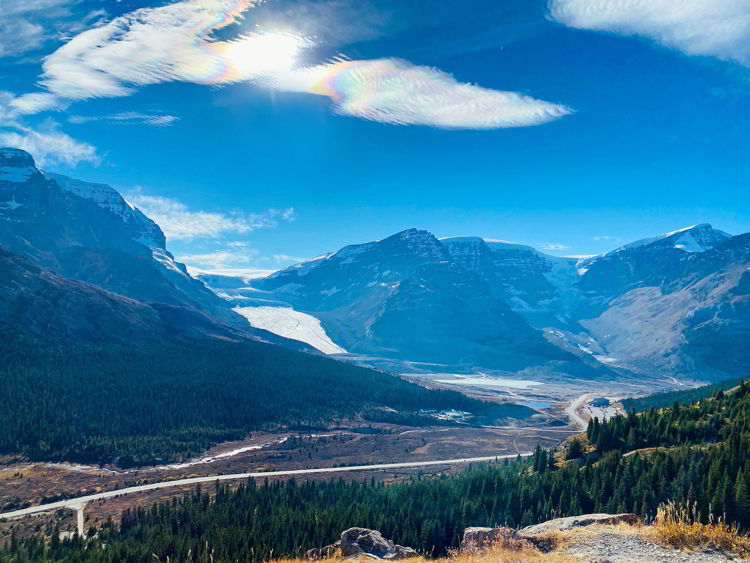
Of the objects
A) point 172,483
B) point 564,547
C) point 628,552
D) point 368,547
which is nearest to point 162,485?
point 172,483

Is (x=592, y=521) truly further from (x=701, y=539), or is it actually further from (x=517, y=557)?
(x=517, y=557)

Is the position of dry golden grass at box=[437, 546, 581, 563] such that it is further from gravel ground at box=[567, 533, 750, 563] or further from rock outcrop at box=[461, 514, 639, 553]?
gravel ground at box=[567, 533, 750, 563]

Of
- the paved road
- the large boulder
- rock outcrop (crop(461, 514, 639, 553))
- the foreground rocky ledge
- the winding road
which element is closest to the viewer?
the foreground rocky ledge

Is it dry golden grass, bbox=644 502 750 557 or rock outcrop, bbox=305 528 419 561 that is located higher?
dry golden grass, bbox=644 502 750 557

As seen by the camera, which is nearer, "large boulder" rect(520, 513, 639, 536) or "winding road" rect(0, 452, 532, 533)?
"large boulder" rect(520, 513, 639, 536)

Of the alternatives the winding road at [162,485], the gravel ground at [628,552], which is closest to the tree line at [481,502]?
the gravel ground at [628,552]

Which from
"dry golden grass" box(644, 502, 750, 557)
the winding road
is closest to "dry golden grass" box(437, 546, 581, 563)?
"dry golden grass" box(644, 502, 750, 557)
